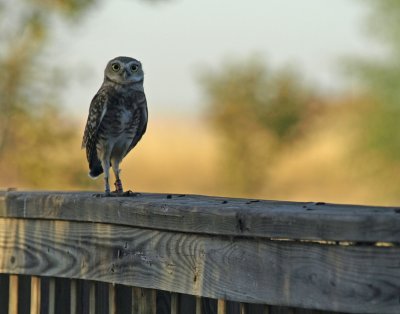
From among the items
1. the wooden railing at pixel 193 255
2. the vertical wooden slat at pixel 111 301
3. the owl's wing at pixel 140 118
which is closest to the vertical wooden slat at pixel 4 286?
the wooden railing at pixel 193 255

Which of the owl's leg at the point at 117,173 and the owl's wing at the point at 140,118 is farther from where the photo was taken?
the owl's wing at the point at 140,118

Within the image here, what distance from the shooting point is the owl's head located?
667cm

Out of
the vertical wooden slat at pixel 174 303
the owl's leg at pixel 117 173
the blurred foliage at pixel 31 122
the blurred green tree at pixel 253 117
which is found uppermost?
the blurred green tree at pixel 253 117

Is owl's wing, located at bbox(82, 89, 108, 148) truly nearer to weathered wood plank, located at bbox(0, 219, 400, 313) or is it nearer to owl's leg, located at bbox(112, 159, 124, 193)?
owl's leg, located at bbox(112, 159, 124, 193)

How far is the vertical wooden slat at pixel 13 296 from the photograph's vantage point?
4508 millimetres

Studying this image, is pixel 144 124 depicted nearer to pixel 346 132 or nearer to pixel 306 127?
pixel 346 132

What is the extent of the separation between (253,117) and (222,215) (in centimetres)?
4033

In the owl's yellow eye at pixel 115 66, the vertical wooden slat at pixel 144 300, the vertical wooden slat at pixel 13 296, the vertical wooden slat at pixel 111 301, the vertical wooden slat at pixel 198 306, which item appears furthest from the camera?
the owl's yellow eye at pixel 115 66

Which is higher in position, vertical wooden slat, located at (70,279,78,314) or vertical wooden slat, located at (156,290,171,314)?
vertical wooden slat, located at (70,279,78,314)

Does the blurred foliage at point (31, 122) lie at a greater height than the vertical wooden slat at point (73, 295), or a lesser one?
greater

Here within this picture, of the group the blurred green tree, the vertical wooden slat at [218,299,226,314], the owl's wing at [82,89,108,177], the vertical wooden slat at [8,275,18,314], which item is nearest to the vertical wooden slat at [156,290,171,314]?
the vertical wooden slat at [218,299,226,314]

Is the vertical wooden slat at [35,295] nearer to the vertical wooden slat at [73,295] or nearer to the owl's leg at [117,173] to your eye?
the vertical wooden slat at [73,295]

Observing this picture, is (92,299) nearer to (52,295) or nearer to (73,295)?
(73,295)

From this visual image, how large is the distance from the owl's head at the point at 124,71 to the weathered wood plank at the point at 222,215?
212cm
